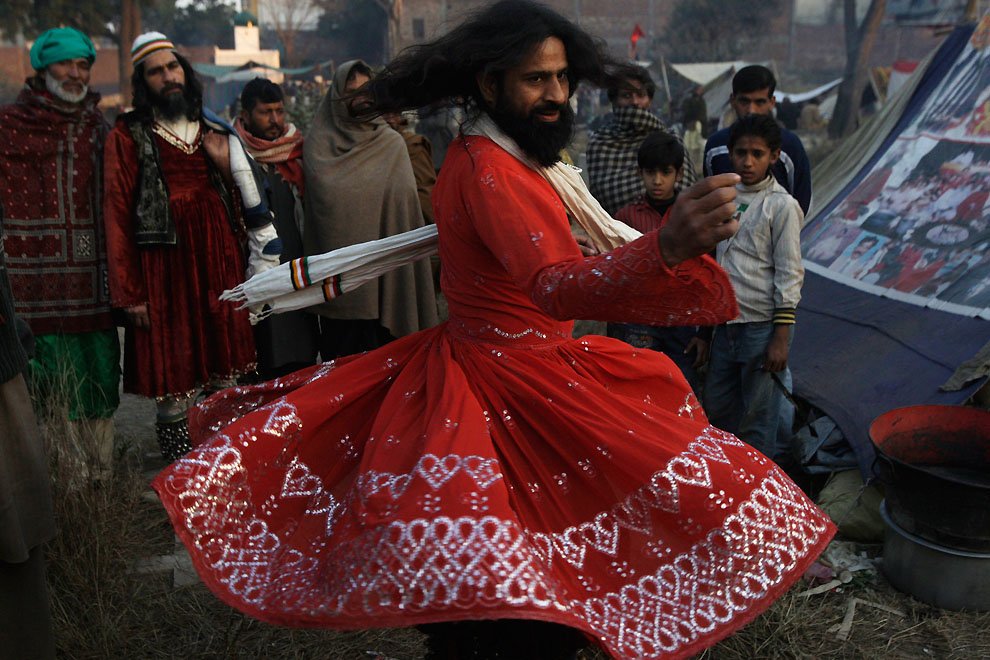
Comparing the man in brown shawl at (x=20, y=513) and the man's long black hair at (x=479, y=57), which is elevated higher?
the man's long black hair at (x=479, y=57)

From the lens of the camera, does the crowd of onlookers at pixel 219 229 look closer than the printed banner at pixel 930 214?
Yes

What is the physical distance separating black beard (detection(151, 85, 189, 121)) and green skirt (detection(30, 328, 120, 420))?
100 centimetres

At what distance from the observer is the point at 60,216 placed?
3.84 metres

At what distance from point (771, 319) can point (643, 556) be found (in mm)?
2238

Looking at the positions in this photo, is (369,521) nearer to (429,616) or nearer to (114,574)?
(429,616)

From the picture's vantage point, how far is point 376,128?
14.8 ft

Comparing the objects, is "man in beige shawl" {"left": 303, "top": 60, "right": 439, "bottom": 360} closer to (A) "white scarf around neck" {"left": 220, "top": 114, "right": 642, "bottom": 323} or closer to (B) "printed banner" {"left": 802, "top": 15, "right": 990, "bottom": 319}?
(A) "white scarf around neck" {"left": 220, "top": 114, "right": 642, "bottom": 323}

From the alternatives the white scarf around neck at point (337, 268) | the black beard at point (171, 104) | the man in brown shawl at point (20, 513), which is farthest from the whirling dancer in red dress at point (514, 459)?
the black beard at point (171, 104)

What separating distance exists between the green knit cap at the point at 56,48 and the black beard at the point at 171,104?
0.34 m

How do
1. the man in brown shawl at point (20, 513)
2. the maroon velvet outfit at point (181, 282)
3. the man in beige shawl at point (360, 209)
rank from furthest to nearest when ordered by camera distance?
1. the man in beige shawl at point (360, 209)
2. the maroon velvet outfit at point (181, 282)
3. the man in brown shawl at point (20, 513)

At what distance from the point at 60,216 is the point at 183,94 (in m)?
0.75

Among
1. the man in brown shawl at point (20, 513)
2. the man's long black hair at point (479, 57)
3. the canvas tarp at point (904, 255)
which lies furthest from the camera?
the canvas tarp at point (904, 255)

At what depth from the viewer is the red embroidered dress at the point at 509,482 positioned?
5.49ft

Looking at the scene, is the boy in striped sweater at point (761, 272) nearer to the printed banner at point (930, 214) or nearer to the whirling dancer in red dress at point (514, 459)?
the printed banner at point (930, 214)
